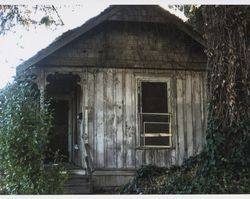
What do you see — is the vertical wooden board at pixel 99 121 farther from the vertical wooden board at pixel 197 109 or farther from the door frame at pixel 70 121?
the vertical wooden board at pixel 197 109

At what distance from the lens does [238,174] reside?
18.3ft

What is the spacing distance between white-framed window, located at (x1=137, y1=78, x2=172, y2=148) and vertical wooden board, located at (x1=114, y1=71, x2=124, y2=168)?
0.27 metres

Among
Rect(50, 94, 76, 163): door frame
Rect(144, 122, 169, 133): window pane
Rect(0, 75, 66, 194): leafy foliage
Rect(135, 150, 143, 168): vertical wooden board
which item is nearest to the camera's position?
Rect(0, 75, 66, 194): leafy foliage

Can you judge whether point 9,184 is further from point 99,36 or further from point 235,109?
point 99,36

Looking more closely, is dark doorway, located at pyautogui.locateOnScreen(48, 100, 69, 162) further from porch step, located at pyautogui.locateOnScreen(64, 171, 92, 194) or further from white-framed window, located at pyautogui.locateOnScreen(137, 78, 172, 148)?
white-framed window, located at pyautogui.locateOnScreen(137, 78, 172, 148)

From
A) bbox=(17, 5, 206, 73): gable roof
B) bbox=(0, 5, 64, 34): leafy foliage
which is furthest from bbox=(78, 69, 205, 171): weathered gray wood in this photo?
bbox=(0, 5, 64, 34): leafy foliage

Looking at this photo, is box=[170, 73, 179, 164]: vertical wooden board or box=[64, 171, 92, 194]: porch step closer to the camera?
box=[64, 171, 92, 194]: porch step

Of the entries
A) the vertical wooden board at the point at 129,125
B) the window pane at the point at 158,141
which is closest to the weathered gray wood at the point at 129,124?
the vertical wooden board at the point at 129,125

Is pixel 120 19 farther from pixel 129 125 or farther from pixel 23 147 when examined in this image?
pixel 23 147

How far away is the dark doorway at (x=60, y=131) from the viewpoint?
20.3 ft

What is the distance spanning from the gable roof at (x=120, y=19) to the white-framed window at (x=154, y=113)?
829mm

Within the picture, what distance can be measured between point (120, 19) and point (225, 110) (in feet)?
8.01

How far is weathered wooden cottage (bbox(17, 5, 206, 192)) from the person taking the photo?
7.46 meters

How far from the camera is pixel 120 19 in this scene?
7.56 m
